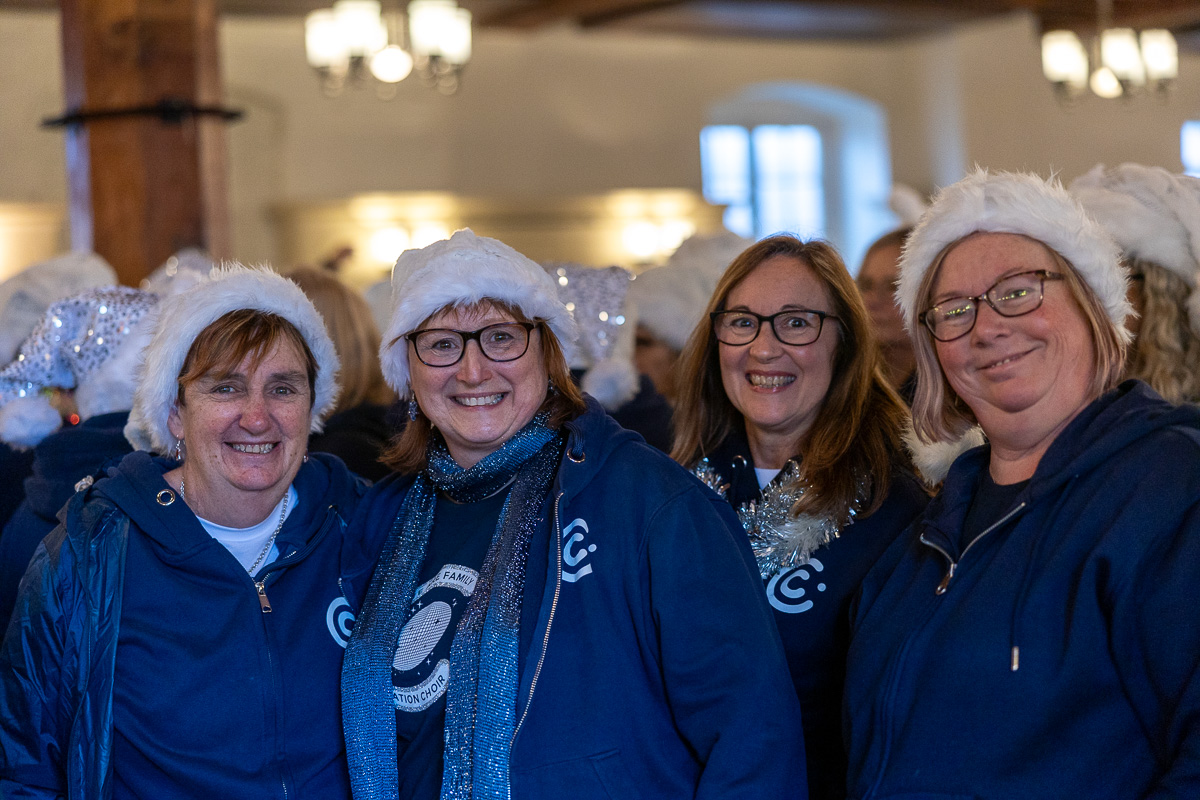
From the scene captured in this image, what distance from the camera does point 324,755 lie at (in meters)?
2.23

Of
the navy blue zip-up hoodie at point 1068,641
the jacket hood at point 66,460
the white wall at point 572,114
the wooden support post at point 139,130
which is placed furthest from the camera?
the white wall at point 572,114

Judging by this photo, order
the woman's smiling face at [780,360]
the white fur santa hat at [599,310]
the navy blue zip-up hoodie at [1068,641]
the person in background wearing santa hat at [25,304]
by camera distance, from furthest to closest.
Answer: the white fur santa hat at [599,310] → the person in background wearing santa hat at [25,304] → the woman's smiling face at [780,360] → the navy blue zip-up hoodie at [1068,641]

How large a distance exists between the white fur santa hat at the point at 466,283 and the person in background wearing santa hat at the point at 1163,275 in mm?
1164

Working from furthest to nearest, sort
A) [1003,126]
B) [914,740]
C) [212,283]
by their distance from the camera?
[1003,126], [212,283], [914,740]

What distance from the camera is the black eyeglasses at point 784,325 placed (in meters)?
2.45

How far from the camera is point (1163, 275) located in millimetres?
2539

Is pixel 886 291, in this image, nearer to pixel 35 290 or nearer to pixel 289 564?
pixel 289 564

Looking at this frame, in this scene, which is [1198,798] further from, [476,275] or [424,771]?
[476,275]

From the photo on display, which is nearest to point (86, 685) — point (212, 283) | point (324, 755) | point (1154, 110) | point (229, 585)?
point (229, 585)

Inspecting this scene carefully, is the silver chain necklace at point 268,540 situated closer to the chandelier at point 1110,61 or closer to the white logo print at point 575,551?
Answer: the white logo print at point 575,551

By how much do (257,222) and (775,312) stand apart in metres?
8.69

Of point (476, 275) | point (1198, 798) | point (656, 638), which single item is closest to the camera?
point (1198, 798)

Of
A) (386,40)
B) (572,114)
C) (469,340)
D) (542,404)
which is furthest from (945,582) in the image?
(572,114)

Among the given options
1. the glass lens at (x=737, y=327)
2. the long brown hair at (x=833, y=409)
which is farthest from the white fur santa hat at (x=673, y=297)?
the glass lens at (x=737, y=327)
